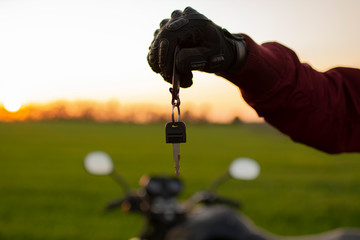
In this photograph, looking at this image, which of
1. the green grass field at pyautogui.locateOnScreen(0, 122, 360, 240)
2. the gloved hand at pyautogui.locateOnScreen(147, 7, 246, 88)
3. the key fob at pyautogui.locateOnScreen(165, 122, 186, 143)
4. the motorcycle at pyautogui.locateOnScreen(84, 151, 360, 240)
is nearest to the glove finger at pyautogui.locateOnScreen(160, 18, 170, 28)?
the gloved hand at pyautogui.locateOnScreen(147, 7, 246, 88)

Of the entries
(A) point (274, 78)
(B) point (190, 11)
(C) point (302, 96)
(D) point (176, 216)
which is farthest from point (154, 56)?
(D) point (176, 216)

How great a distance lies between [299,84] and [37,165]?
20.3 m

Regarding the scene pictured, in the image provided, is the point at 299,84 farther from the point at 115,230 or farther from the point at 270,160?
the point at 270,160

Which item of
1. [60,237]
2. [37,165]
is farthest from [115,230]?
[37,165]

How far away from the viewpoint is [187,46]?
88.7 inches

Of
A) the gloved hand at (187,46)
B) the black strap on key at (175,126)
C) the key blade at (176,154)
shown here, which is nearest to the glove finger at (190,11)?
the gloved hand at (187,46)

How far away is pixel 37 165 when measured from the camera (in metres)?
21.6

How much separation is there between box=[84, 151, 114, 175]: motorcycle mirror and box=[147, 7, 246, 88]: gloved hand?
119 centimetres

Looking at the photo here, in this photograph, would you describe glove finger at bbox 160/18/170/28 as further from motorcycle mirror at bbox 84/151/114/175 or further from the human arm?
motorcycle mirror at bbox 84/151/114/175

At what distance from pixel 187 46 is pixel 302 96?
84cm

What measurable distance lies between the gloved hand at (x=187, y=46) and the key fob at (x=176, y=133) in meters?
0.25

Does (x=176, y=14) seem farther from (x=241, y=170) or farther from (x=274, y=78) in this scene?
(x=241, y=170)

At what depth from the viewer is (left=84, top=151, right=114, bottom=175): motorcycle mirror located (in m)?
3.24

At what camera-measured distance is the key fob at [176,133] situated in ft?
6.98
